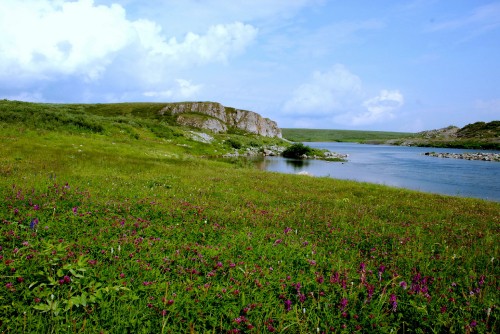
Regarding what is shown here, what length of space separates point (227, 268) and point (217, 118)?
432ft

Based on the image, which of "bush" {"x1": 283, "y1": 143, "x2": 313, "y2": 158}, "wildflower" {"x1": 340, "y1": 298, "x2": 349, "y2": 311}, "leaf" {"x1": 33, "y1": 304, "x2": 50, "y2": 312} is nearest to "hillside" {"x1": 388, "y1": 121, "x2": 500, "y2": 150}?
"bush" {"x1": 283, "y1": 143, "x2": 313, "y2": 158}

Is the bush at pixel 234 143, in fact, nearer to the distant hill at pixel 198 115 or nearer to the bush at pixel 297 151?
the bush at pixel 297 151

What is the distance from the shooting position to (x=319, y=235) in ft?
27.8

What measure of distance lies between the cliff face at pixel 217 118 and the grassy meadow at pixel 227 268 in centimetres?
10978

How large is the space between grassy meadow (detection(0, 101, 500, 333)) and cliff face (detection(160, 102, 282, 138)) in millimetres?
109776

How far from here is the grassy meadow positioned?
175 inches

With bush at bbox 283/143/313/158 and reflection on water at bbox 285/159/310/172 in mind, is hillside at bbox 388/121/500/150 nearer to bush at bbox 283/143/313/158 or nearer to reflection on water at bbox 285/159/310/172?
bush at bbox 283/143/313/158

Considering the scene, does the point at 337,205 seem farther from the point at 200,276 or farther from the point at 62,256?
the point at 62,256

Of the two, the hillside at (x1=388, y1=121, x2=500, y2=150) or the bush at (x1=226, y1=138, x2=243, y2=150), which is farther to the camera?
the hillside at (x1=388, y1=121, x2=500, y2=150)

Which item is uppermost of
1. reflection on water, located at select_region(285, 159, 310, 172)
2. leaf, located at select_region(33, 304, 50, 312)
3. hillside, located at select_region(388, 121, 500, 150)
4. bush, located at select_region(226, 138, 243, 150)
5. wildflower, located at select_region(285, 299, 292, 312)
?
hillside, located at select_region(388, 121, 500, 150)

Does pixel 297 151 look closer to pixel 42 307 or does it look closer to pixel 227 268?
pixel 227 268

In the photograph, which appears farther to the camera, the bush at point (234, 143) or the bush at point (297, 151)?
the bush at point (297, 151)

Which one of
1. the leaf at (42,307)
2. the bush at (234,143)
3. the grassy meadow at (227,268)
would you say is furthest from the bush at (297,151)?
the leaf at (42,307)

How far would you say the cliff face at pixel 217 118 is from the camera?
11897cm
